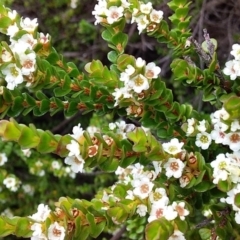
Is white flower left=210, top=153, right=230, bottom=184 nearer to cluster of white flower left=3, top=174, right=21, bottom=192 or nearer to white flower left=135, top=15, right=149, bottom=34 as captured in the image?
white flower left=135, top=15, right=149, bottom=34

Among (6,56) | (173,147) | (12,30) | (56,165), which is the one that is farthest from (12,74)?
(56,165)

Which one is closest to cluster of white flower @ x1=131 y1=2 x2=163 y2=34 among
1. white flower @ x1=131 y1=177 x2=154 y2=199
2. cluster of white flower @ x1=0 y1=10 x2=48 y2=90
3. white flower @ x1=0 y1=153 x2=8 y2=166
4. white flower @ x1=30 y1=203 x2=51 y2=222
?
cluster of white flower @ x1=0 y1=10 x2=48 y2=90

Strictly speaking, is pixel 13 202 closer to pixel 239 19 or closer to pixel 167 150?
pixel 239 19

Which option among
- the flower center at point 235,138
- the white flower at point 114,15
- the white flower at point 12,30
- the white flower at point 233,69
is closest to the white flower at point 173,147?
the flower center at point 235,138

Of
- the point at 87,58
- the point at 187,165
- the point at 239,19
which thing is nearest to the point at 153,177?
the point at 187,165

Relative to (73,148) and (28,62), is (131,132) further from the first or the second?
(28,62)

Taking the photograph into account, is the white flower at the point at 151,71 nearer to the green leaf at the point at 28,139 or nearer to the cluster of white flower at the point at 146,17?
the cluster of white flower at the point at 146,17
